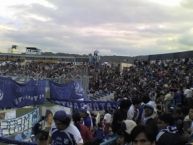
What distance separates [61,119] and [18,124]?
6.83 m

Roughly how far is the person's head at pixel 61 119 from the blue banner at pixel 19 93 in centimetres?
764

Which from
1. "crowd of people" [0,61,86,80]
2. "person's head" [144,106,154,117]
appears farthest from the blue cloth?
"crowd of people" [0,61,86,80]

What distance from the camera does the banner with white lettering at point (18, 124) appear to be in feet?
43.7

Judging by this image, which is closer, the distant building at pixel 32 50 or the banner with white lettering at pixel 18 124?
the banner with white lettering at pixel 18 124

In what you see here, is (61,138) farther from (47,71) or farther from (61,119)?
(47,71)

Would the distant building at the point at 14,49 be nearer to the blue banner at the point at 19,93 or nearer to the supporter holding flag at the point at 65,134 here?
the blue banner at the point at 19,93

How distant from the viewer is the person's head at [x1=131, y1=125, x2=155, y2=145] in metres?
4.82

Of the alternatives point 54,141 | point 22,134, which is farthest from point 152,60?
point 54,141

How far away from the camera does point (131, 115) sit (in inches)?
427

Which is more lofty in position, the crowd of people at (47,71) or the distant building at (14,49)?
the distant building at (14,49)

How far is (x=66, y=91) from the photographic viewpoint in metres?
20.6

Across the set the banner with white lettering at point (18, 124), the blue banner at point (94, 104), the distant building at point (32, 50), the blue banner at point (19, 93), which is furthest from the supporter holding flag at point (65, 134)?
the distant building at point (32, 50)

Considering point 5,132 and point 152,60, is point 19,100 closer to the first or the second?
point 5,132

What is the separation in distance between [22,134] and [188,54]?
1230 inches
